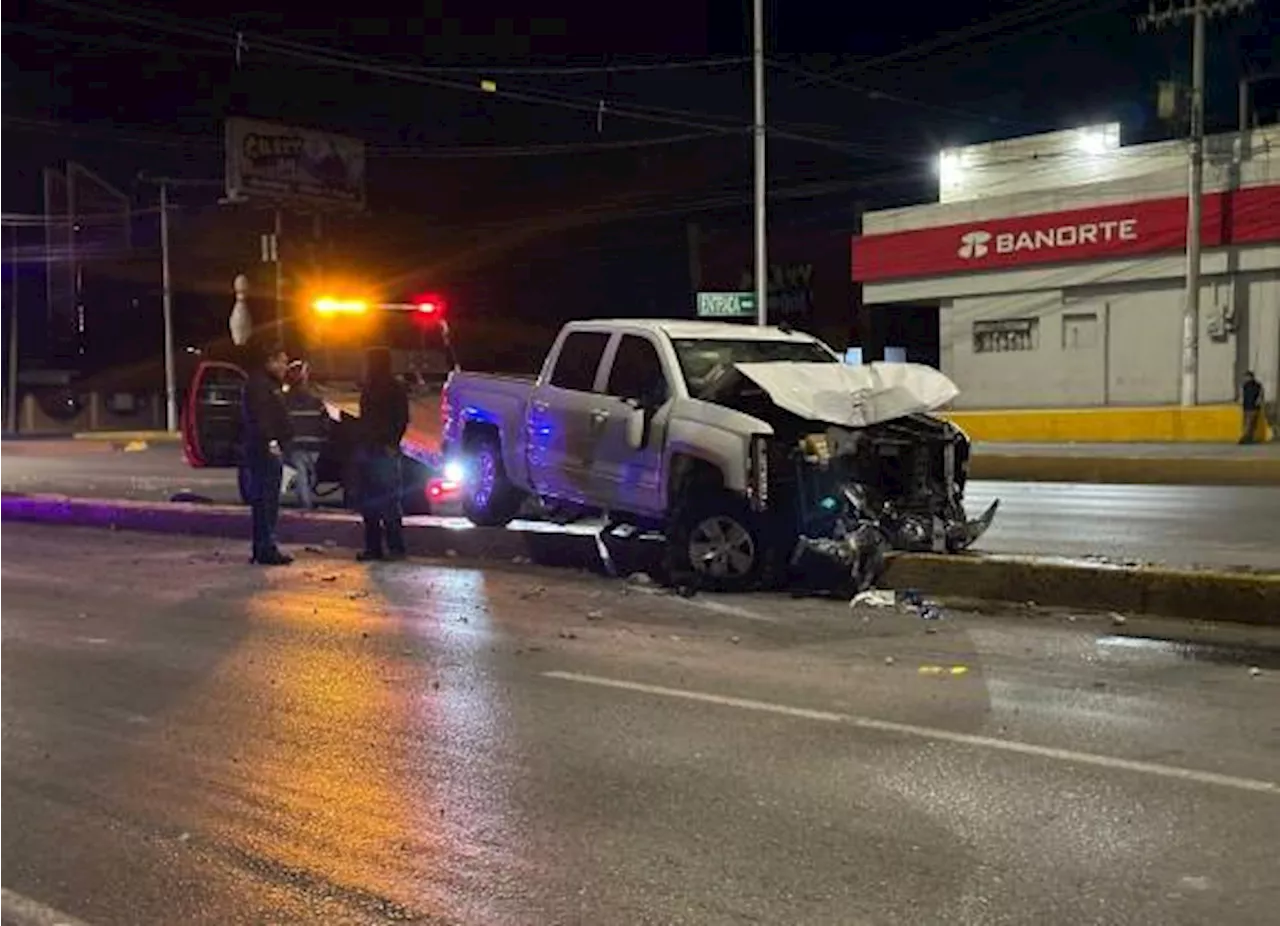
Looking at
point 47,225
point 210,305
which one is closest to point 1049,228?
point 47,225

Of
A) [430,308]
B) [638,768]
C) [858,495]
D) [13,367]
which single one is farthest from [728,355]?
[13,367]

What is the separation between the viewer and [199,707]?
22.5 ft

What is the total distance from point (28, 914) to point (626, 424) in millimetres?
6859

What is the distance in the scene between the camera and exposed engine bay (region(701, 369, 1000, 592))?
9.61 metres

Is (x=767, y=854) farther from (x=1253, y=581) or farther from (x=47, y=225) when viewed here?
(x=47, y=225)

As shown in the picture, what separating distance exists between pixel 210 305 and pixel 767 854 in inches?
2440

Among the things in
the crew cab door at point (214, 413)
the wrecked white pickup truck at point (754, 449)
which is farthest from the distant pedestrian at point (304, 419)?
the wrecked white pickup truck at point (754, 449)

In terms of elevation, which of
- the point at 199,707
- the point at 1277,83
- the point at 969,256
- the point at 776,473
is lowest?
the point at 199,707

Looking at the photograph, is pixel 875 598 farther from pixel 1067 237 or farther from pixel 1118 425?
pixel 1067 237

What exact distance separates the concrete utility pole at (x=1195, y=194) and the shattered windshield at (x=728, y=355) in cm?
1987

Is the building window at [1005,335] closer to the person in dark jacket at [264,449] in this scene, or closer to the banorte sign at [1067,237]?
the banorte sign at [1067,237]

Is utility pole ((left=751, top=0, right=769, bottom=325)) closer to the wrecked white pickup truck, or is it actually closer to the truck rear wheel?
the truck rear wheel

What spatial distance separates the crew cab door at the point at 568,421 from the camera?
1116 cm

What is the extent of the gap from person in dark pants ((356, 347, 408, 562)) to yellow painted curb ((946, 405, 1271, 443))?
1782cm
